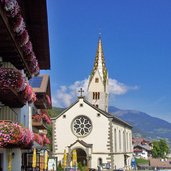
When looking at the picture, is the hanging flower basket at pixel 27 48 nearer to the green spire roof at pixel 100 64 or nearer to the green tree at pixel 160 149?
the green spire roof at pixel 100 64

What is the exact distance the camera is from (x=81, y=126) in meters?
66.6

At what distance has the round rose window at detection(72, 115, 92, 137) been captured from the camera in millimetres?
66250

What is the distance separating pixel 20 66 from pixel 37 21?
1.70 meters

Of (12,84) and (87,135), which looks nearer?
(12,84)

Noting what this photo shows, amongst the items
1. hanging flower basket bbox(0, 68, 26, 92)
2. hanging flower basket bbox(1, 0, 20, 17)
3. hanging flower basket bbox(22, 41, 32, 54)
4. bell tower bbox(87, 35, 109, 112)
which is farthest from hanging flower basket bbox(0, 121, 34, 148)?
bell tower bbox(87, 35, 109, 112)

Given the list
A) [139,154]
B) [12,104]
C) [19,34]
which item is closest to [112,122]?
[12,104]

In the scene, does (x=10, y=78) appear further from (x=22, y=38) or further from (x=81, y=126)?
(x=81, y=126)

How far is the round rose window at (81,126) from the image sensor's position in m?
66.2

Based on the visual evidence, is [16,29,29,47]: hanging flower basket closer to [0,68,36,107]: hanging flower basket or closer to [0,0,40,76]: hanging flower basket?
[0,0,40,76]: hanging flower basket

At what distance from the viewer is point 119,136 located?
245 feet

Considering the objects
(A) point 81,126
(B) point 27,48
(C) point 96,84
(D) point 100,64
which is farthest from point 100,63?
(B) point 27,48

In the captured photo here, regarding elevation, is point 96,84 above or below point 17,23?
above

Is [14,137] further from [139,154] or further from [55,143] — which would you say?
[139,154]

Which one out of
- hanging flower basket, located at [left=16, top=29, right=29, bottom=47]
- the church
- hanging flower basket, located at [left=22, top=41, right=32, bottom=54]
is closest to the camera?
hanging flower basket, located at [left=16, top=29, right=29, bottom=47]
